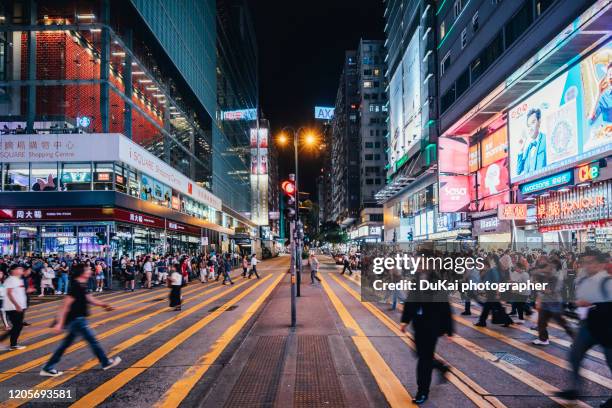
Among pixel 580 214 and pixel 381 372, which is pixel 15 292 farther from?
pixel 580 214

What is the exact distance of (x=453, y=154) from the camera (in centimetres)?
3728

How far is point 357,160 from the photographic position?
123875 mm

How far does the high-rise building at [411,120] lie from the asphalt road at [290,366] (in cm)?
3489

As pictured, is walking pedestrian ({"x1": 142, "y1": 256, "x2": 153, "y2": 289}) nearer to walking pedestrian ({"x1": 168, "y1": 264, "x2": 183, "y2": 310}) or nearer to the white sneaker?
walking pedestrian ({"x1": 168, "y1": 264, "x2": 183, "y2": 310})

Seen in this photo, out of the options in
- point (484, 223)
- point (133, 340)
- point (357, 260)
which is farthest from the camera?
point (357, 260)

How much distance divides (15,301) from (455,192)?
32365mm

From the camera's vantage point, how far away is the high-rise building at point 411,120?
46688 mm

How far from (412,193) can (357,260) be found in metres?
15.2

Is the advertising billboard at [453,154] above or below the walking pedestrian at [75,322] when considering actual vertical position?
above

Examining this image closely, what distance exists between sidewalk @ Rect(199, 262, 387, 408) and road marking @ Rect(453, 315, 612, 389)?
3.23 metres

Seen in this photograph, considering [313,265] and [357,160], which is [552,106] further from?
[357,160]

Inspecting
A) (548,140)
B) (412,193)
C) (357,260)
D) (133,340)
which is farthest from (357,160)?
(133,340)

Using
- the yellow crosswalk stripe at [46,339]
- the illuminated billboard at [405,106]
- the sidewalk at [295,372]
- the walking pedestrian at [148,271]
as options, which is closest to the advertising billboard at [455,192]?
the illuminated billboard at [405,106]

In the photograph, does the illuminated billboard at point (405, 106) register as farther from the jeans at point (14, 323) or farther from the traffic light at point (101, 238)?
the jeans at point (14, 323)
